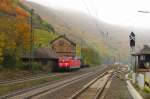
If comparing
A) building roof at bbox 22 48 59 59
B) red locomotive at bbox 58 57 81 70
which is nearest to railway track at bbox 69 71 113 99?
red locomotive at bbox 58 57 81 70

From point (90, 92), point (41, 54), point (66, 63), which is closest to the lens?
point (90, 92)

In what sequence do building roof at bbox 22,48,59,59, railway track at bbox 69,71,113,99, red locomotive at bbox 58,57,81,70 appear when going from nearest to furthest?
railway track at bbox 69,71,113,99 → red locomotive at bbox 58,57,81,70 → building roof at bbox 22,48,59,59

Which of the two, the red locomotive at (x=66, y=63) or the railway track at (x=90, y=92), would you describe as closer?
the railway track at (x=90, y=92)

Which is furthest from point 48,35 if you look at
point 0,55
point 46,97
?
point 46,97

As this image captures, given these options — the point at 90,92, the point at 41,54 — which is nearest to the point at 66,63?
the point at 41,54

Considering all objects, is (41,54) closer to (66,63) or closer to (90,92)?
(66,63)

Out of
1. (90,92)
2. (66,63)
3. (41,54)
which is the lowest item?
(90,92)

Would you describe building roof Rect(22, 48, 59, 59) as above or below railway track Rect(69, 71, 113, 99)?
above

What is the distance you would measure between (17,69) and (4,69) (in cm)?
417

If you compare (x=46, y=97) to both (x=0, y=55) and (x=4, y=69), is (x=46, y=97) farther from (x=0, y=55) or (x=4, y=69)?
(x=4, y=69)

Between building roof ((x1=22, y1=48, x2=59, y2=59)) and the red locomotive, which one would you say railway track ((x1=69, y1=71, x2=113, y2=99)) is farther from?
building roof ((x1=22, y1=48, x2=59, y2=59))

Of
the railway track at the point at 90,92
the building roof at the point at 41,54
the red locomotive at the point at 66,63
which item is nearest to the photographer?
the railway track at the point at 90,92

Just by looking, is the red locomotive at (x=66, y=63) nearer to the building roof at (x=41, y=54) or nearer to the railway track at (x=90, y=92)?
the building roof at (x=41, y=54)

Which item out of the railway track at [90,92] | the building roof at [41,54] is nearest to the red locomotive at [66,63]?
the building roof at [41,54]
